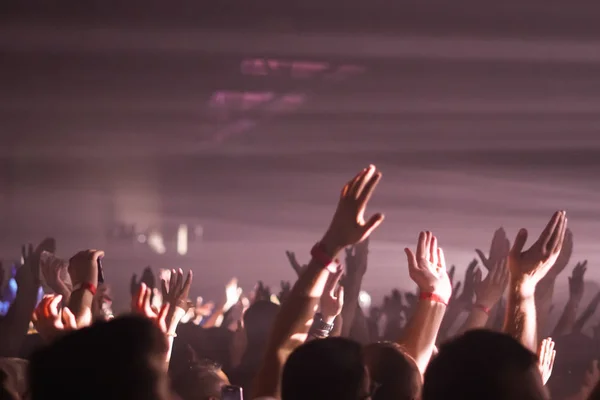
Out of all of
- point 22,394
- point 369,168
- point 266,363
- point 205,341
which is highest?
point 369,168

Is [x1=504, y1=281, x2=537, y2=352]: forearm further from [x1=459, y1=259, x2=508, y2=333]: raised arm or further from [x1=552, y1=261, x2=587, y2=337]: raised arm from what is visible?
[x1=552, y1=261, x2=587, y2=337]: raised arm

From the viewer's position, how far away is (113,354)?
1.78m

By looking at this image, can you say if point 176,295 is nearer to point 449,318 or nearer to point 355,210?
point 355,210

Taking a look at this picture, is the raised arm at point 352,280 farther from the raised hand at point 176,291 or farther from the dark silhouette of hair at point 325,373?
the dark silhouette of hair at point 325,373

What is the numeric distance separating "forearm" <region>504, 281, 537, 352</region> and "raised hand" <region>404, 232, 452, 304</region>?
10.1 inches

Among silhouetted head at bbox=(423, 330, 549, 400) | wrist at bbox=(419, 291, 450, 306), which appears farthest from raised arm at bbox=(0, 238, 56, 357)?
silhouetted head at bbox=(423, 330, 549, 400)

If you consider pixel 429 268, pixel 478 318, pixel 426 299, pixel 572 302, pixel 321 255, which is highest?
pixel 321 255

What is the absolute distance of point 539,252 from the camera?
2.43 metres

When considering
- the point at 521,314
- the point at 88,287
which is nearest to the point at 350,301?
the point at 88,287

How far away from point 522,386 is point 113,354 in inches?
38.9

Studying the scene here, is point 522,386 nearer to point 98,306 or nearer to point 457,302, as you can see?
point 98,306

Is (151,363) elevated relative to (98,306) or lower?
elevated

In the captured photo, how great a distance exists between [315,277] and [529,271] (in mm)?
776

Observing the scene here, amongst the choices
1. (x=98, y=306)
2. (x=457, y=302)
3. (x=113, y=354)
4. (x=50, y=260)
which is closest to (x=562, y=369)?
(x=457, y=302)
